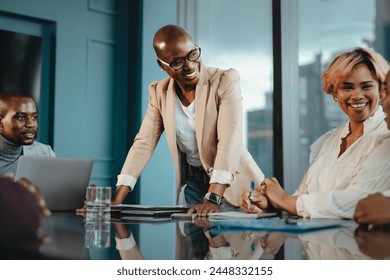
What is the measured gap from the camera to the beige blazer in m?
1.94

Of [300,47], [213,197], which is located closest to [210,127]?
[213,197]

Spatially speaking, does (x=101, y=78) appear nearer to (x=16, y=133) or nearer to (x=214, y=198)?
(x=16, y=133)

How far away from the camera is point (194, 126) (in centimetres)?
210

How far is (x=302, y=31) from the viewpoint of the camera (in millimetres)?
2838

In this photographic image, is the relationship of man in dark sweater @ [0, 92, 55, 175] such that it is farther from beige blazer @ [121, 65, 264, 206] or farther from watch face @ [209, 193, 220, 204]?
watch face @ [209, 193, 220, 204]

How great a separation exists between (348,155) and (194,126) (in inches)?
30.0

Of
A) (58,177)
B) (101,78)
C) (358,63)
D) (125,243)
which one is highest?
(101,78)

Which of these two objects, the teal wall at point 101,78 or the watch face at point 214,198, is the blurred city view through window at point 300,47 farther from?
the watch face at point 214,198

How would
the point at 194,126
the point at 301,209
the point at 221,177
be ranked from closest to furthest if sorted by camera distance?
the point at 301,209 → the point at 221,177 → the point at 194,126

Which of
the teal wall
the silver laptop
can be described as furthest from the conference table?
the teal wall

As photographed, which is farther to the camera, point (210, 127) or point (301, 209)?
point (210, 127)

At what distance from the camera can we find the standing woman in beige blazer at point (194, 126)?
1.94 meters
